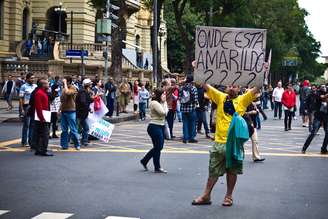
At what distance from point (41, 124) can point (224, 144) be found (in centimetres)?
629

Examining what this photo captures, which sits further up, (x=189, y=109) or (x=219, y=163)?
(x=189, y=109)

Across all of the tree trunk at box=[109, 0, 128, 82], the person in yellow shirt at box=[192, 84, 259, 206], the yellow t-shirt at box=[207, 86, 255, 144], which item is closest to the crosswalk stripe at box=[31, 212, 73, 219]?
the person in yellow shirt at box=[192, 84, 259, 206]

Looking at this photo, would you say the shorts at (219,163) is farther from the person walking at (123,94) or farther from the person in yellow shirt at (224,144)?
the person walking at (123,94)

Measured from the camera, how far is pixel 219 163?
8312mm

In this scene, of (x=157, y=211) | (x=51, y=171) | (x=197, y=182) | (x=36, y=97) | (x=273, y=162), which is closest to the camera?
(x=157, y=211)

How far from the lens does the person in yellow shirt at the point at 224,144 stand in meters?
8.29

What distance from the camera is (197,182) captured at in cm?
1016

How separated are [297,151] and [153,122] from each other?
4.81 metres

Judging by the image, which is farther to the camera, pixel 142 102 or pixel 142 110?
pixel 142 110

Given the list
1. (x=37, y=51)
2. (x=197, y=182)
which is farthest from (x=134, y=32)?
(x=197, y=182)

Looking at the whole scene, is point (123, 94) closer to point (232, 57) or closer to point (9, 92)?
point (9, 92)

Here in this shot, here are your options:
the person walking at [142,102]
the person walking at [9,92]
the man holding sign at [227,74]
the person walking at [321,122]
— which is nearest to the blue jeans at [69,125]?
the person walking at [321,122]

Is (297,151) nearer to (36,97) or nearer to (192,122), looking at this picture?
(192,122)

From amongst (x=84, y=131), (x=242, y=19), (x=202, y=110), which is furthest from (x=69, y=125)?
(x=242, y=19)
